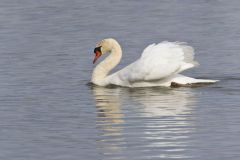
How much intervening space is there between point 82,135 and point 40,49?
794 centimetres

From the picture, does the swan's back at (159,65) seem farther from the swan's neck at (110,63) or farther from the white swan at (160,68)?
the swan's neck at (110,63)

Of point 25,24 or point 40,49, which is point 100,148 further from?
point 25,24

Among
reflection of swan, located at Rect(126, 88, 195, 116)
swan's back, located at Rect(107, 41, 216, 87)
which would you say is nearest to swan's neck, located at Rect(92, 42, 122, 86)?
swan's back, located at Rect(107, 41, 216, 87)

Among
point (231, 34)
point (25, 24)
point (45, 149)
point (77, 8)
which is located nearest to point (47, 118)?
point (45, 149)

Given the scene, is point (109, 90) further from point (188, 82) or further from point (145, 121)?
point (145, 121)

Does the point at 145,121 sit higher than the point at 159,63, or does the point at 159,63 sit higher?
the point at 159,63

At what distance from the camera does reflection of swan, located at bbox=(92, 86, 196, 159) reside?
41.9 ft

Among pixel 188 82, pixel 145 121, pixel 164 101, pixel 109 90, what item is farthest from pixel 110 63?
pixel 145 121

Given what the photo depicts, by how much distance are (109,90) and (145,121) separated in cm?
385

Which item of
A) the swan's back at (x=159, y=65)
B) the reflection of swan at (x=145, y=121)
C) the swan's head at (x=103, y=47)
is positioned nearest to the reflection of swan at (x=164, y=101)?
the reflection of swan at (x=145, y=121)

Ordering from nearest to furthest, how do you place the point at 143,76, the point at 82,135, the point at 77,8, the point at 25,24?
1. the point at 82,135
2. the point at 143,76
3. the point at 25,24
4. the point at 77,8

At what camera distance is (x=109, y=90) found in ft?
60.0

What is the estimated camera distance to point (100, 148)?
508 inches

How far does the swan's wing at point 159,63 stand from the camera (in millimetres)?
17891
